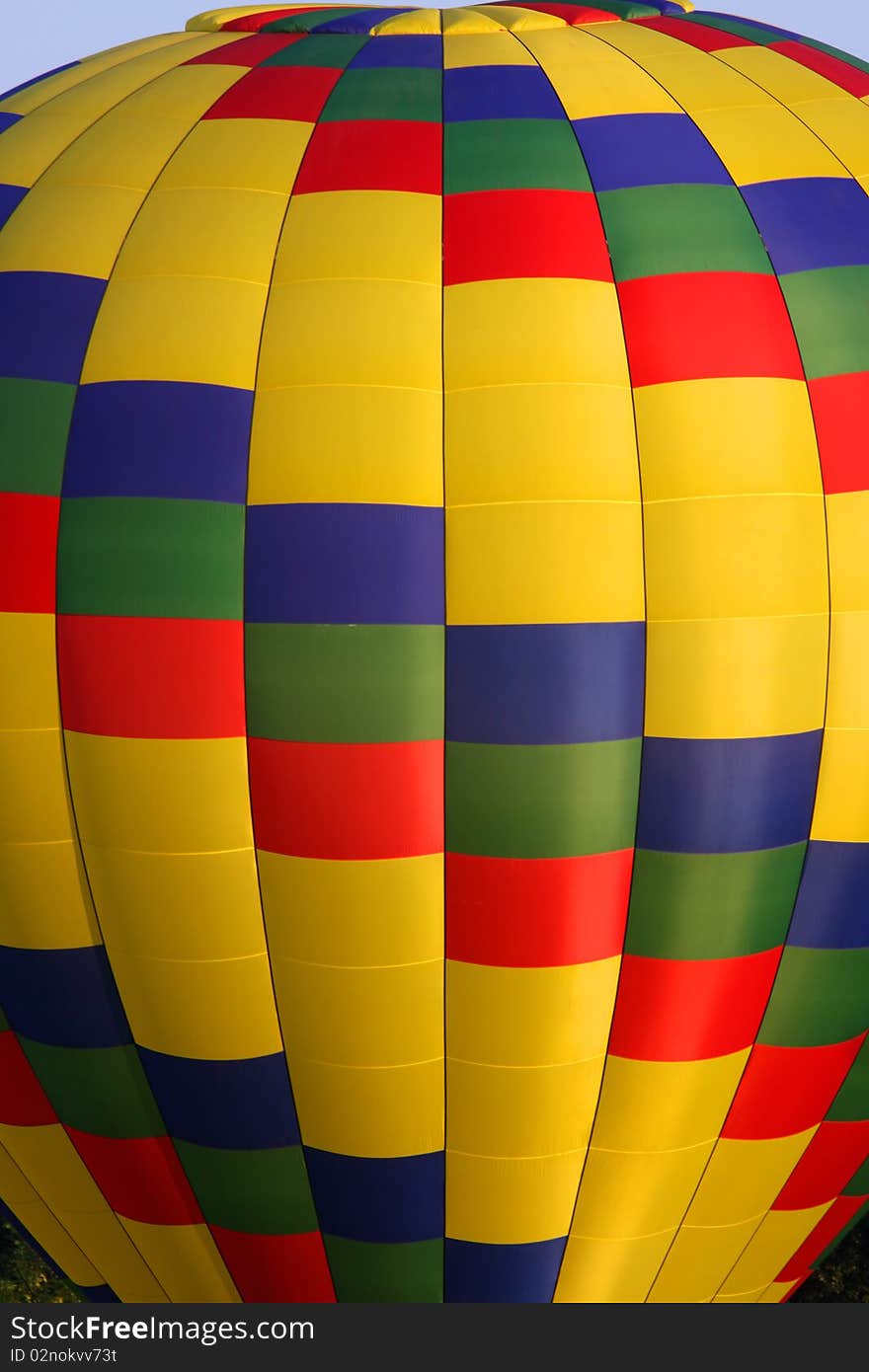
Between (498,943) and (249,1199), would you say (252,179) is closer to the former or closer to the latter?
(498,943)

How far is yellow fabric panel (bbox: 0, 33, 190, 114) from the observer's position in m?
5.69

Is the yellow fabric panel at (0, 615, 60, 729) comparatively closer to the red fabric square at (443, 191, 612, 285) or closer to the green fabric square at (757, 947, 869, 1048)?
the red fabric square at (443, 191, 612, 285)

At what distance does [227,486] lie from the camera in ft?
15.1

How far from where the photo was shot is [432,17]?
5715 millimetres

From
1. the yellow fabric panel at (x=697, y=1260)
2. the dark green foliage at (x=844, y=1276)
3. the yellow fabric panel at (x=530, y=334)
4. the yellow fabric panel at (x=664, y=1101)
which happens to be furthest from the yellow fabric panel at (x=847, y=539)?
the dark green foliage at (x=844, y=1276)

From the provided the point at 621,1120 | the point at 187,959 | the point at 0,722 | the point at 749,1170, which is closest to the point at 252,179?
the point at 0,722

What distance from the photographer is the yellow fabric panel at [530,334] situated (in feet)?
15.1

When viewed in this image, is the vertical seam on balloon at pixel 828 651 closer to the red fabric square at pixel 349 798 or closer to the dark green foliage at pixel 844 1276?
the red fabric square at pixel 349 798

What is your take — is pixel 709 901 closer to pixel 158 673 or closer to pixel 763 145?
pixel 158 673

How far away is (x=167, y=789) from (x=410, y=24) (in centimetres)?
320

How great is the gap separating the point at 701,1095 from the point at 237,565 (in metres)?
2.53

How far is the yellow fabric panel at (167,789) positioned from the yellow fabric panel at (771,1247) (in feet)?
9.09

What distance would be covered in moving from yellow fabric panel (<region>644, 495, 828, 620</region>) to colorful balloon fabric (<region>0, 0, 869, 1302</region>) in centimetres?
1

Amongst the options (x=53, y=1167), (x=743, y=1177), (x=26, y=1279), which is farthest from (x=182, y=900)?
(x=26, y=1279)
